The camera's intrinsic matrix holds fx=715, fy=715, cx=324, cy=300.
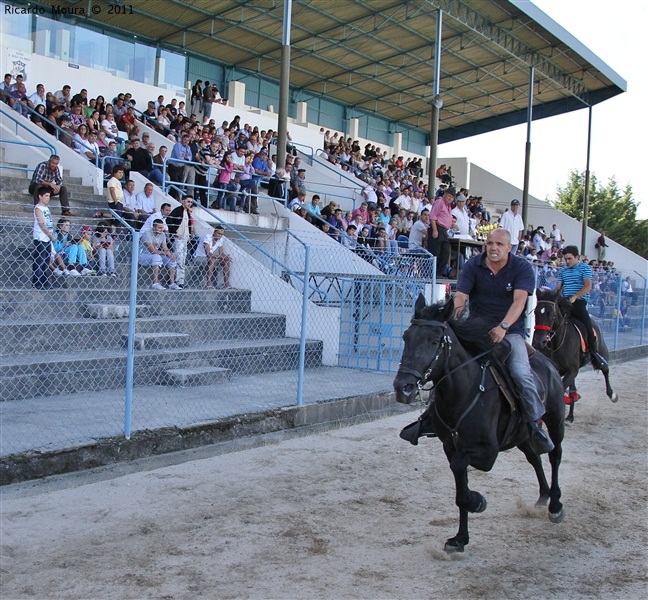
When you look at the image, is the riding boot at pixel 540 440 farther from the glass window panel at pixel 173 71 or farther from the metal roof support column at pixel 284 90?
the glass window panel at pixel 173 71

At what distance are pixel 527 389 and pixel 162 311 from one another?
6.99 meters

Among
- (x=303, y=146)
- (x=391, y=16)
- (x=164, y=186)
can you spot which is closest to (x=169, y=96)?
(x=303, y=146)

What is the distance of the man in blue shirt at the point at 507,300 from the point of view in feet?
18.5

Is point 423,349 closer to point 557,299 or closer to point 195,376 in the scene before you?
point 195,376

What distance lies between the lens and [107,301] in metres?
10.9

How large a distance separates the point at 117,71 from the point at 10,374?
18047 millimetres

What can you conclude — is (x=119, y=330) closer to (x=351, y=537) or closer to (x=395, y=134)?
(x=351, y=537)

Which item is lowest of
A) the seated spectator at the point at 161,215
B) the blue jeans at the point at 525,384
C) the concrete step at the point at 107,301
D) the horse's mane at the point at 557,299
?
the blue jeans at the point at 525,384

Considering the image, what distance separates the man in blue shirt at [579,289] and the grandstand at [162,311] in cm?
221

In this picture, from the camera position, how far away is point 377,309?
1284cm

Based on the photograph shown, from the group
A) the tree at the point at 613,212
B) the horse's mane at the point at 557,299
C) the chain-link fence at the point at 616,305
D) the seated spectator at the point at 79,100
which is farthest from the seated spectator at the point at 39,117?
the tree at the point at 613,212

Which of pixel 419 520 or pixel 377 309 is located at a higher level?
pixel 377 309

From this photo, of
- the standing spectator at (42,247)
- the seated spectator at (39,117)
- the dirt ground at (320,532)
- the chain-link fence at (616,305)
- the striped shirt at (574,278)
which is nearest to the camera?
the dirt ground at (320,532)

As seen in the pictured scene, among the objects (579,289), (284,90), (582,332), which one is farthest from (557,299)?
(284,90)
